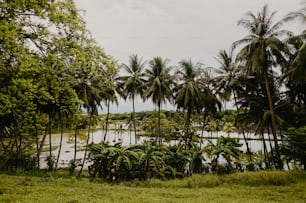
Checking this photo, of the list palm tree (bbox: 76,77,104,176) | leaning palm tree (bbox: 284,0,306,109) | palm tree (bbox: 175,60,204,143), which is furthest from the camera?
palm tree (bbox: 175,60,204,143)

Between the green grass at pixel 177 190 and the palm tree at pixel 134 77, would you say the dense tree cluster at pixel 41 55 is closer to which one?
the green grass at pixel 177 190

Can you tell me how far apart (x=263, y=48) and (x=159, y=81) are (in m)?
10.1

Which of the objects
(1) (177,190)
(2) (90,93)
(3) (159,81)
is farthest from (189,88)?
(1) (177,190)

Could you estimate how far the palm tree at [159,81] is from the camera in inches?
1024

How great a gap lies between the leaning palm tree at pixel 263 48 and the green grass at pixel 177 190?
19.9 ft

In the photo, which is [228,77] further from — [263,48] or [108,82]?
[108,82]

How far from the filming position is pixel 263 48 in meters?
18.1

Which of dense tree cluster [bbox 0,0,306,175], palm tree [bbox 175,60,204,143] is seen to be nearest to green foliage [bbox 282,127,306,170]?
dense tree cluster [bbox 0,0,306,175]

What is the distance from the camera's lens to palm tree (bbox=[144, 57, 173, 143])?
2600 centimetres

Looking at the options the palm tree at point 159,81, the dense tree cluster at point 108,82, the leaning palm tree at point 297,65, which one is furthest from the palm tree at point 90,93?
the leaning palm tree at point 297,65

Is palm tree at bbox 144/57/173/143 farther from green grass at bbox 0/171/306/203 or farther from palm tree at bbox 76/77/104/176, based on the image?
green grass at bbox 0/171/306/203

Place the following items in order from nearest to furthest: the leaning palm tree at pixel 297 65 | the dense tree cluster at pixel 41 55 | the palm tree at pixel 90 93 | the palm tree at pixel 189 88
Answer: the dense tree cluster at pixel 41 55 < the leaning palm tree at pixel 297 65 < the palm tree at pixel 90 93 < the palm tree at pixel 189 88

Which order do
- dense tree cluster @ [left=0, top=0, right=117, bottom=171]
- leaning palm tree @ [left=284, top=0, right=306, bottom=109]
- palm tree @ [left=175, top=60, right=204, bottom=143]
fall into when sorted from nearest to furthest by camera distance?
dense tree cluster @ [left=0, top=0, right=117, bottom=171]
leaning palm tree @ [left=284, top=0, right=306, bottom=109]
palm tree @ [left=175, top=60, right=204, bottom=143]

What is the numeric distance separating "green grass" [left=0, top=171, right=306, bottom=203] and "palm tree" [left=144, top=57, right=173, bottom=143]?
13807mm
